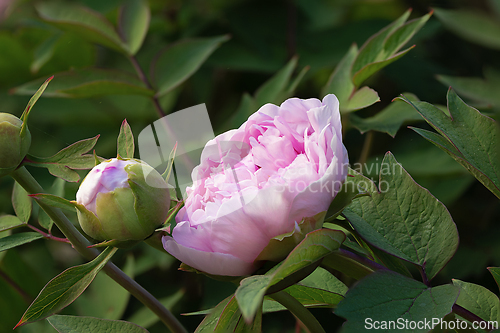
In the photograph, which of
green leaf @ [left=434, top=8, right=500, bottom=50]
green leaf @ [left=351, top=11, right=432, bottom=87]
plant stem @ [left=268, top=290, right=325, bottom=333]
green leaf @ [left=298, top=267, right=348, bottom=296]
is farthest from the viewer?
green leaf @ [left=434, top=8, right=500, bottom=50]

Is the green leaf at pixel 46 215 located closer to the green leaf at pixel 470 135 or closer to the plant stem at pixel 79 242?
the plant stem at pixel 79 242

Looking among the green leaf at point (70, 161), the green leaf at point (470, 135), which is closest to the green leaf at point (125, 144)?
the green leaf at point (70, 161)

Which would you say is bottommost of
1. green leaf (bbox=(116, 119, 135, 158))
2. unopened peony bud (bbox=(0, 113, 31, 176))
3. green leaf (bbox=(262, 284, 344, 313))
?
green leaf (bbox=(262, 284, 344, 313))

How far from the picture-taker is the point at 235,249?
335 millimetres

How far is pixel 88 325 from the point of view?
44 cm

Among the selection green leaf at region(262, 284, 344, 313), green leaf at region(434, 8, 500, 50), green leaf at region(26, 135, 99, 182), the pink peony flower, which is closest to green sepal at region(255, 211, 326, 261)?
the pink peony flower

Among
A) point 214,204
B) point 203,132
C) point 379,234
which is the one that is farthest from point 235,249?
point 203,132

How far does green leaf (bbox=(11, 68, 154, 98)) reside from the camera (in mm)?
724

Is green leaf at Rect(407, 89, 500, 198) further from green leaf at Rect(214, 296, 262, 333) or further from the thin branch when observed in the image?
the thin branch

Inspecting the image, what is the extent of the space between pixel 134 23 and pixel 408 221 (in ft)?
2.14

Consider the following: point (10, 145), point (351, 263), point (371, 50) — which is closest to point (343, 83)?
point (371, 50)

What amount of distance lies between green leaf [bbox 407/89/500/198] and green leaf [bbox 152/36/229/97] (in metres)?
0.46

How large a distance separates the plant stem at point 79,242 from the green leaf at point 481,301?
30 centimetres

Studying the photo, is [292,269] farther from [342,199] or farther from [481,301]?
[481,301]
